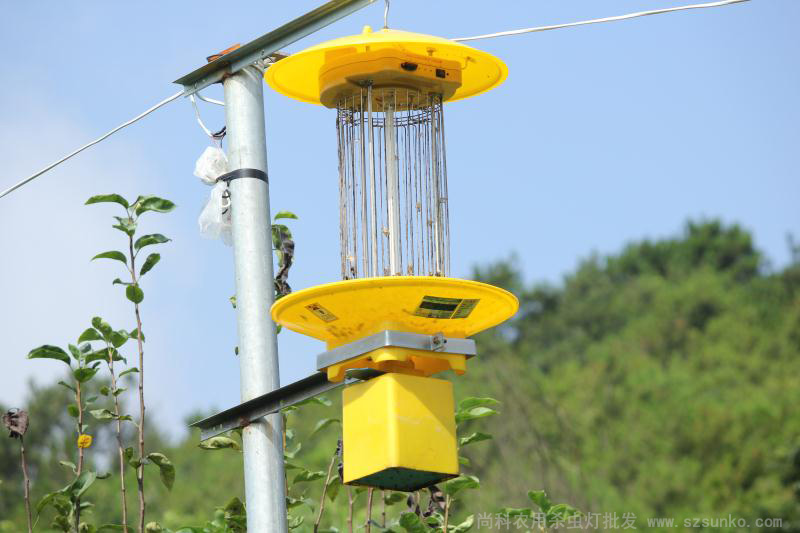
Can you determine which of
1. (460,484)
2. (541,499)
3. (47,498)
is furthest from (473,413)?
(47,498)

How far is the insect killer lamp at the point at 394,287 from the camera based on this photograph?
3947 millimetres

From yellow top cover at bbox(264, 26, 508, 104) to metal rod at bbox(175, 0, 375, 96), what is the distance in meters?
0.10

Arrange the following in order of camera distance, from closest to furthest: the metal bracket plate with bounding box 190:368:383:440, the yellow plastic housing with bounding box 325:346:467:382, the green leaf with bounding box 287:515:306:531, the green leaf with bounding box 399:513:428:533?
the yellow plastic housing with bounding box 325:346:467:382 → the metal bracket plate with bounding box 190:368:383:440 → the green leaf with bounding box 399:513:428:533 → the green leaf with bounding box 287:515:306:531

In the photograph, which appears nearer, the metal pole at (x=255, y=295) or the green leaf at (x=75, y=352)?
the metal pole at (x=255, y=295)

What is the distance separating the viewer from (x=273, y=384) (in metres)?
4.42

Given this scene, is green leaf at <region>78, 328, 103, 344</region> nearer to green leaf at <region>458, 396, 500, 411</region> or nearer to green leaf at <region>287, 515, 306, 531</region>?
green leaf at <region>287, 515, 306, 531</region>

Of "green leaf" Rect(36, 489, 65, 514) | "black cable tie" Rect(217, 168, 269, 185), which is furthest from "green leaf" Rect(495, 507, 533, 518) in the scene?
"green leaf" Rect(36, 489, 65, 514)

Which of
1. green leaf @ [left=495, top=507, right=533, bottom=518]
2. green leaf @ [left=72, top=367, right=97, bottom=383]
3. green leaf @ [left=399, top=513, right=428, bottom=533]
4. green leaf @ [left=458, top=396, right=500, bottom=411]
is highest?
green leaf @ [left=72, top=367, right=97, bottom=383]

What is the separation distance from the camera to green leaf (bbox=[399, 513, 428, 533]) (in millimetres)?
4582

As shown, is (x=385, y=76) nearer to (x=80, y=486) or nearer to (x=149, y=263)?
(x=149, y=263)

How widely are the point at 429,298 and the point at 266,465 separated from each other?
0.80 meters

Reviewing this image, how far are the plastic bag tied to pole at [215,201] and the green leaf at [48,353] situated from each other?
0.67 m

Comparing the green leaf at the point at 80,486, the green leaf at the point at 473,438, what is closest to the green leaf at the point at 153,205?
the green leaf at the point at 80,486

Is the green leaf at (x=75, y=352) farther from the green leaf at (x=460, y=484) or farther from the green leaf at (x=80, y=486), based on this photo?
the green leaf at (x=460, y=484)
